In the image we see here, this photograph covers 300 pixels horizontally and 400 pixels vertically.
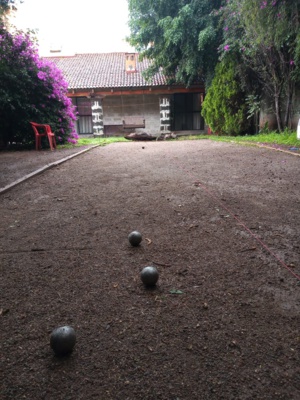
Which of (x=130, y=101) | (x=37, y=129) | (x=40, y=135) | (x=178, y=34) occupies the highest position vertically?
(x=178, y=34)

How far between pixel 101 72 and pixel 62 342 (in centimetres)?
2157

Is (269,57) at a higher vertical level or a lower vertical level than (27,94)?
higher

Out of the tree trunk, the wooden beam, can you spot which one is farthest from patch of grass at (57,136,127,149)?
the tree trunk

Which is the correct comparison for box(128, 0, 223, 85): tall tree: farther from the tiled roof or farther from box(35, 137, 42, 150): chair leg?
box(35, 137, 42, 150): chair leg

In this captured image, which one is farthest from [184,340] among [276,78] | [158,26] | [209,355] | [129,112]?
[129,112]

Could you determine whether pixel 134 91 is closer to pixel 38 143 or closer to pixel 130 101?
pixel 130 101

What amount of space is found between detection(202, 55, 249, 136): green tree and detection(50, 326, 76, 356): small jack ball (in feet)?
43.9

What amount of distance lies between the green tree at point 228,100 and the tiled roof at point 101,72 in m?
5.24

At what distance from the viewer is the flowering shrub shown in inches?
382

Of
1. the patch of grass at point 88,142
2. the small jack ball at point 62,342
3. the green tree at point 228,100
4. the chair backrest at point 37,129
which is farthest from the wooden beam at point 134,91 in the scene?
the small jack ball at point 62,342

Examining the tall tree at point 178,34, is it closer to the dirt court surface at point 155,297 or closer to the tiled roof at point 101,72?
the tiled roof at point 101,72

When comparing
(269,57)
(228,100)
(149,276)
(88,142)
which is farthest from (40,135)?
(149,276)

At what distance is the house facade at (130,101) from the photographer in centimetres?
1830

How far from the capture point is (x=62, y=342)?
51.3 inches
